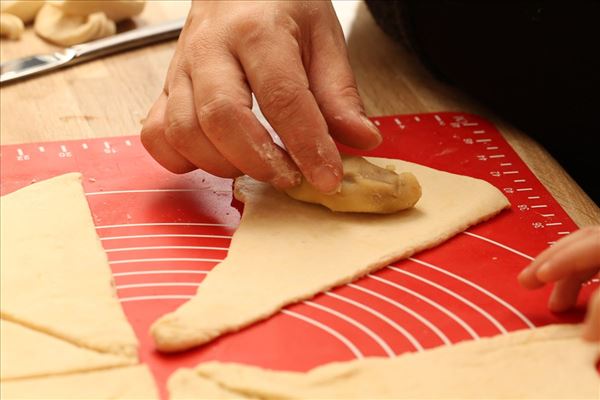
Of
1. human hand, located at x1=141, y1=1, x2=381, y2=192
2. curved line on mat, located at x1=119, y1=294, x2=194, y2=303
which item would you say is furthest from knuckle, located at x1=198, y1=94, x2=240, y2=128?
curved line on mat, located at x1=119, y1=294, x2=194, y2=303

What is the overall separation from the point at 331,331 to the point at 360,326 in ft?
0.11

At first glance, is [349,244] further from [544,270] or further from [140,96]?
[140,96]

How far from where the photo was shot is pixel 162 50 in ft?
5.23

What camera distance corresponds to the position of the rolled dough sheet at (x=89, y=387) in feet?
2.75

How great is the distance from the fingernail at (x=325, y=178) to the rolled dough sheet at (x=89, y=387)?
1.10ft

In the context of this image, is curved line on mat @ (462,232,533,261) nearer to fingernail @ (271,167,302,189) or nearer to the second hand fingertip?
the second hand fingertip

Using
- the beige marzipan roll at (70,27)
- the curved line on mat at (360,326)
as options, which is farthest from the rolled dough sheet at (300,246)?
the beige marzipan roll at (70,27)

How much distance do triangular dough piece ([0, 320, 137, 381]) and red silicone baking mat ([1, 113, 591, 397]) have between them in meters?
0.05

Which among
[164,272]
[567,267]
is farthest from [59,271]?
[567,267]

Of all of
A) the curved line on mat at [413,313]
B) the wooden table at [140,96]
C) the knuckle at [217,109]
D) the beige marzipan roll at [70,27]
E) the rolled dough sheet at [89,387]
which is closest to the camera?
the rolled dough sheet at [89,387]

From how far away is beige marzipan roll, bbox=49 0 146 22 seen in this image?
1597mm

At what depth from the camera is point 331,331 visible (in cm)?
94

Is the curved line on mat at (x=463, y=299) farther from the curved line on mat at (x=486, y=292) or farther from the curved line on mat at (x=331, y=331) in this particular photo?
the curved line on mat at (x=331, y=331)

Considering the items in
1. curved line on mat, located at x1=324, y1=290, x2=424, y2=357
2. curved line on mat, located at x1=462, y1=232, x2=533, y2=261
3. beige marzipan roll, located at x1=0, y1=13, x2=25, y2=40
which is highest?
beige marzipan roll, located at x1=0, y1=13, x2=25, y2=40
